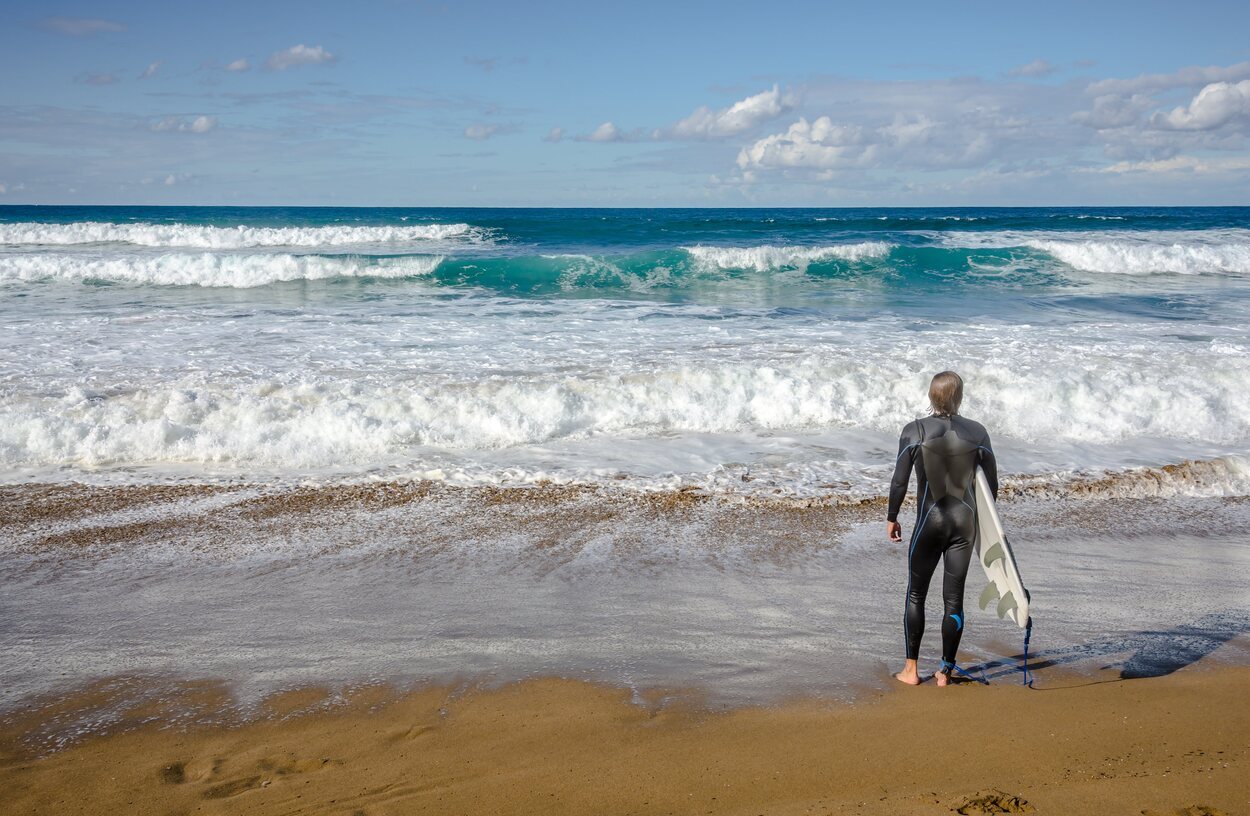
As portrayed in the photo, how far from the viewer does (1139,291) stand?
67.2ft

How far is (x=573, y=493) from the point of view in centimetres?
693

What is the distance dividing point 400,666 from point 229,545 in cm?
233

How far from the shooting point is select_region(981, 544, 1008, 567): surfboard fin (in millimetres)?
3945

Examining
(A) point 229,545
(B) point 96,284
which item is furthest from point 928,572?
(B) point 96,284

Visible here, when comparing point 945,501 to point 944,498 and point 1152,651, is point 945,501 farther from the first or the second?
point 1152,651

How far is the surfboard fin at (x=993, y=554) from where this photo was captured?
395 centimetres

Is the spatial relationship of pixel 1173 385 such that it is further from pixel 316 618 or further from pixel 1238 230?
pixel 1238 230

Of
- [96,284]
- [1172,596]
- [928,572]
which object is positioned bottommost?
[1172,596]

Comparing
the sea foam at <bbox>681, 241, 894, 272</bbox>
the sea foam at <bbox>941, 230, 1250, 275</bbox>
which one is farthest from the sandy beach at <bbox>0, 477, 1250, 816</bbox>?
the sea foam at <bbox>941, 230, 1250, 275</bbox>

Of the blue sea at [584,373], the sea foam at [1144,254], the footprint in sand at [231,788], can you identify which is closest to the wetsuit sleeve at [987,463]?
the blue sea at [584,373]

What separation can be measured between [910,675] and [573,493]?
11.3 feet

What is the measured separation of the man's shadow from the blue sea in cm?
278

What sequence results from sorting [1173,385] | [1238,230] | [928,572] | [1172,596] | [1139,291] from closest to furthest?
1. [928,572]
2. [1172,596]
3. [1173,385]
4. [1139,291]
5. [1238,230]

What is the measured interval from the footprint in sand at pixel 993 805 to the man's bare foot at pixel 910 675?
36.2 inches
